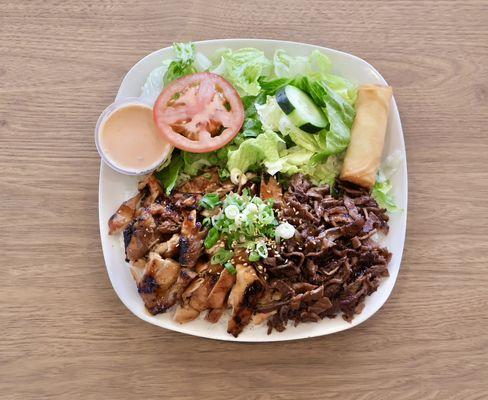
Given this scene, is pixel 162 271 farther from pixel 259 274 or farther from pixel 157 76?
pixel 157 76

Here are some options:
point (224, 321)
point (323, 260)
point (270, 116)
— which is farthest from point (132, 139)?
point (323, 260)

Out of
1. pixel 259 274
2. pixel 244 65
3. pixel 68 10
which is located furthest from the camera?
pixel 68 10

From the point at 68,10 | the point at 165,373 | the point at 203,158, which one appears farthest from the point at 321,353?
the point at 68,10

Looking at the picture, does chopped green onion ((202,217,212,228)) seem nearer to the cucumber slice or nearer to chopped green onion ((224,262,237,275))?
chopped green onion ((224,262,237,275))

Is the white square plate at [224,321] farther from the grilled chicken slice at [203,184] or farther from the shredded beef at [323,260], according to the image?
the grilled chicken slice at [203,184]

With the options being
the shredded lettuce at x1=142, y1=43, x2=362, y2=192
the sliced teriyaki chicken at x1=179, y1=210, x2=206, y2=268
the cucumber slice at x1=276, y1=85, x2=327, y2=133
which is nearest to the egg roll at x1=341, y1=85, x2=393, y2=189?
the shredded lettuce at x1=142, y1=43, x2=362, y2=192

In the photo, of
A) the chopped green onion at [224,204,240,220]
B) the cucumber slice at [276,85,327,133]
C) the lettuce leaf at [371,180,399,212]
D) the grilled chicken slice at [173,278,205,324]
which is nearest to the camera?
the chopped green onion at [224,204,240,220]
